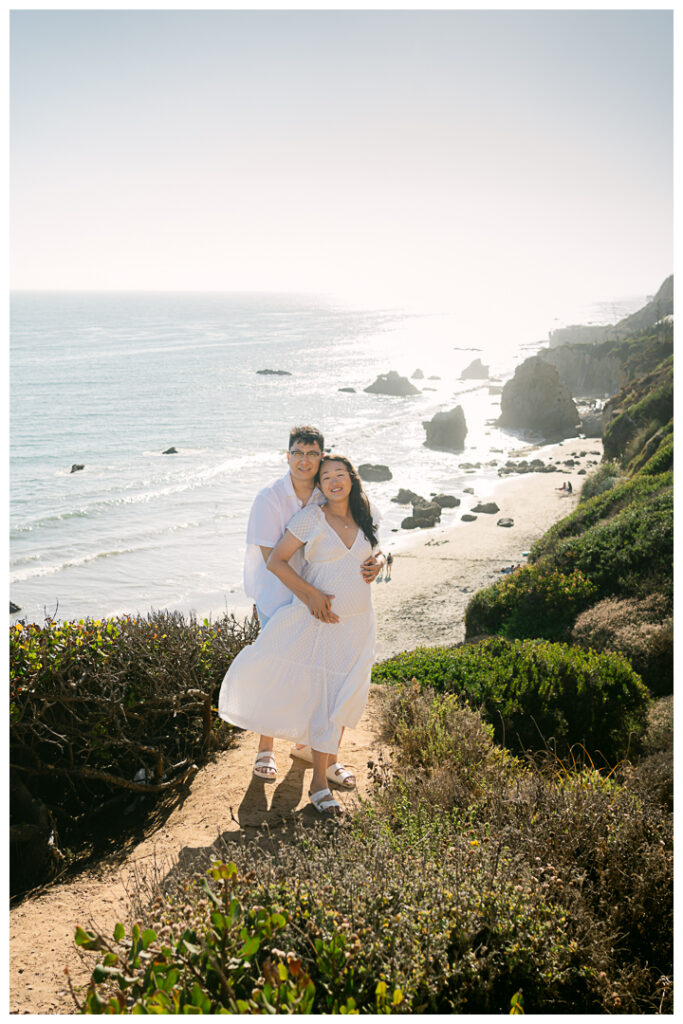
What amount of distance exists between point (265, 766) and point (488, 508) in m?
28.0

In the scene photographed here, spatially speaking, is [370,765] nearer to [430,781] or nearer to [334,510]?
[430,781]

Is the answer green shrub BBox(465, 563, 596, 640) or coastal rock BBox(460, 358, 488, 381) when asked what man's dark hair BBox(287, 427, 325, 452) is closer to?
green shrub BBox(465, 563, 596, 640)

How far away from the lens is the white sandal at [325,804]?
15.4 ft

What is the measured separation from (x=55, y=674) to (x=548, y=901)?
3.59 m

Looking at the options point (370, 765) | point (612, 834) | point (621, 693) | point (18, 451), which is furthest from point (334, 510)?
point (18, 451)

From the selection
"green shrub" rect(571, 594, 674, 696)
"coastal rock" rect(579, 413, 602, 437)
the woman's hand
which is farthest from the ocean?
"green shrub" rect(571, 594, 674, 696)

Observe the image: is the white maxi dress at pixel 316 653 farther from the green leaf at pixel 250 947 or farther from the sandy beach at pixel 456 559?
the sandy beach at pixel 456 559

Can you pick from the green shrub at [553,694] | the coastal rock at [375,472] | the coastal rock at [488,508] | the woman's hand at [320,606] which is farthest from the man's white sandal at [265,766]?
the coastal rock at [375,472]

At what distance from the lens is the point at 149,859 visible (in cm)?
443

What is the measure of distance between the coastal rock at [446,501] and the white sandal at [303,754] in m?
28.3

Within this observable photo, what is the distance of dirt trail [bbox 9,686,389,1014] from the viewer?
3.49m

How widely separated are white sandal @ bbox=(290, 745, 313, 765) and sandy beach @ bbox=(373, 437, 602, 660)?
11.0 metres

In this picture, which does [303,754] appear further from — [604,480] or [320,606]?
[604,480]

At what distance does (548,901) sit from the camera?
3.25m
